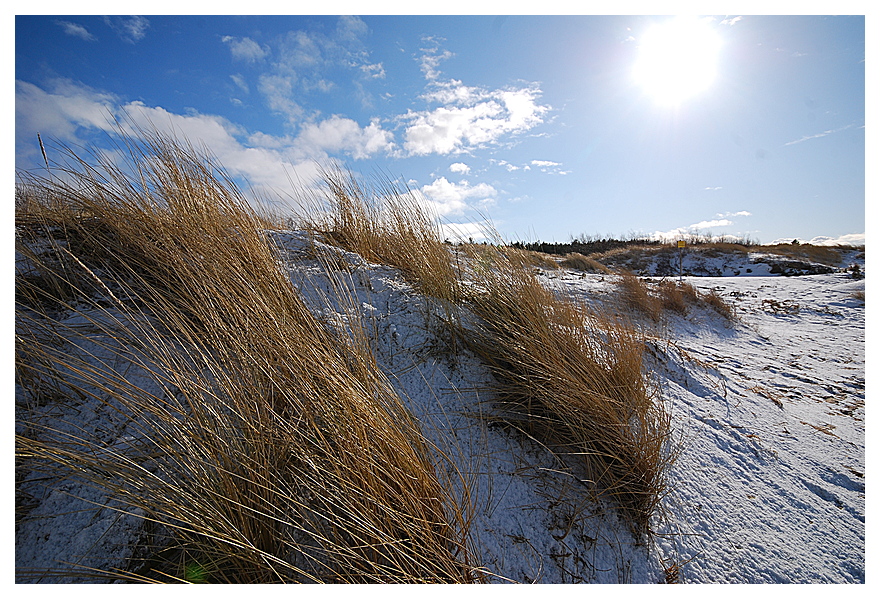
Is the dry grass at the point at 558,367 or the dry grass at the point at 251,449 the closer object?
the dry grass at the point at 251,449

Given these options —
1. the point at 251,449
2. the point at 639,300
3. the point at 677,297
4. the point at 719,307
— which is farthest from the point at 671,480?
the point at 719,307

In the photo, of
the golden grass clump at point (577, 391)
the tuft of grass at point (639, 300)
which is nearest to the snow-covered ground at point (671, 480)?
the golden grass clump at point (577, 391)

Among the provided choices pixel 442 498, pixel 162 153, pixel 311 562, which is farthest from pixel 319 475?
pixel 162 153

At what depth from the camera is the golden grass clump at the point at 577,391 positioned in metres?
1.48

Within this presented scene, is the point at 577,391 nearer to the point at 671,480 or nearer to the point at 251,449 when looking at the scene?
the point at 671,480

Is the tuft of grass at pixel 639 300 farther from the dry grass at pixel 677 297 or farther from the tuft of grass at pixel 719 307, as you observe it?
the tuft of grass at pixel 719 307

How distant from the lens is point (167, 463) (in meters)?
1.19

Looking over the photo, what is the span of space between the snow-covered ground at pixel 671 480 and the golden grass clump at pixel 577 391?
0.10m

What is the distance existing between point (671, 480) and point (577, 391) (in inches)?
23.8

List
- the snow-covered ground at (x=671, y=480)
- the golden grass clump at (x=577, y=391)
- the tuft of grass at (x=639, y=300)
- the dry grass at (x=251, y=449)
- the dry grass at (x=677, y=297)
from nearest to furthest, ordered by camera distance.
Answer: the dry grass at (x=251, y=449) < the snow-covered ground at (x=671, y=480) < the golden grass clump at (x=577, y=391) < the tuft of grass at (x=639, y=300) < the dry grass at (x=677, y=297)

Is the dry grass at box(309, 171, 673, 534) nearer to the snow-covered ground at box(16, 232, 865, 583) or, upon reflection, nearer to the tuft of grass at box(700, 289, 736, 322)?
the snow-covered ground at box(16, 232, 865, 583)

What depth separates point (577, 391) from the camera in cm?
158

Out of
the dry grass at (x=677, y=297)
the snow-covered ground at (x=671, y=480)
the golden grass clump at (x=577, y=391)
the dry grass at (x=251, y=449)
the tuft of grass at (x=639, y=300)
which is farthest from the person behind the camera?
the dry grass at (x=677, y=297)

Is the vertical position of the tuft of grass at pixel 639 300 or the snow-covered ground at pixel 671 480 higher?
the tuft of grass at pixel 639 300
